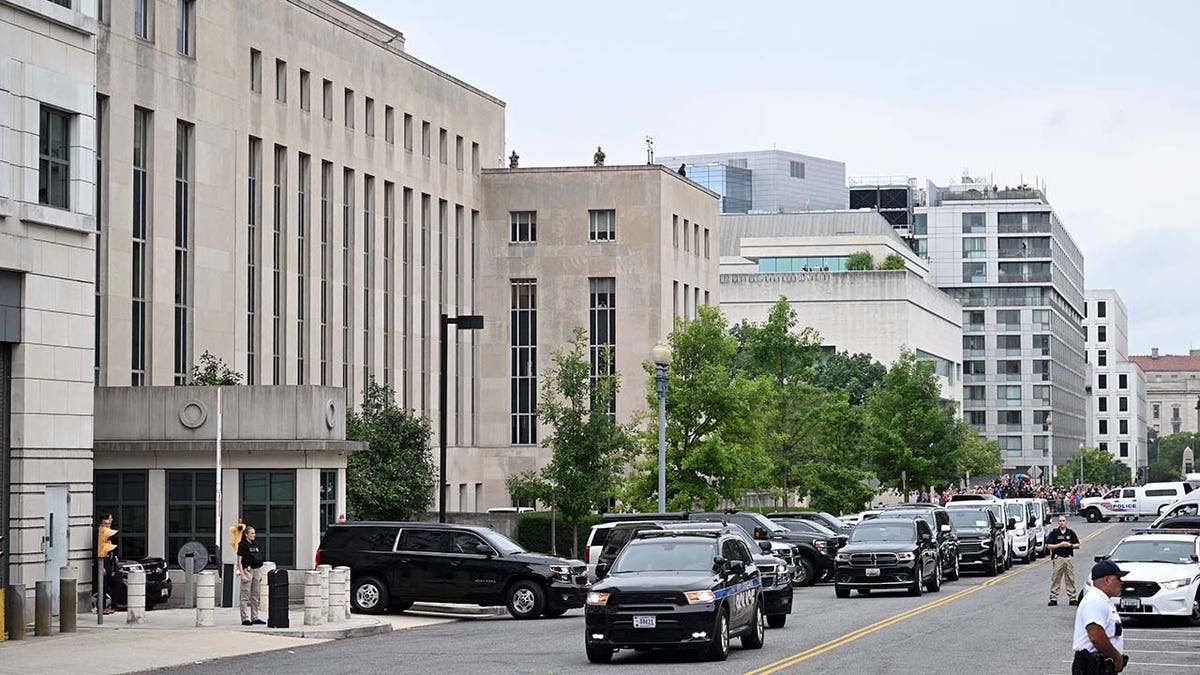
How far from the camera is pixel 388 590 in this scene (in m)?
34.5

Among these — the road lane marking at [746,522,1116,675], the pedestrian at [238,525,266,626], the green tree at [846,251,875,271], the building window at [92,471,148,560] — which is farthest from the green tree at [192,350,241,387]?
the green tree at [846,251,875,271]

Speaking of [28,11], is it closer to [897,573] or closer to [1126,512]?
[897,573]

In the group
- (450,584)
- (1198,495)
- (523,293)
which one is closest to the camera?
(450,584)

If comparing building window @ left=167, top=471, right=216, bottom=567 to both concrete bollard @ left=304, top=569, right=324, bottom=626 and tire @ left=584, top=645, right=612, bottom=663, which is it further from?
tire @ left=584, top=645, right=612, bottom=663

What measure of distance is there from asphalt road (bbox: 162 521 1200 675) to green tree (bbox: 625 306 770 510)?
18137mm

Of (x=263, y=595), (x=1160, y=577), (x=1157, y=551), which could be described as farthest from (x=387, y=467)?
(x=1160, y=577)

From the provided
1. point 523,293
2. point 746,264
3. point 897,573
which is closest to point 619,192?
point 523,293

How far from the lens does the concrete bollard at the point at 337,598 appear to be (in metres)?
31.6

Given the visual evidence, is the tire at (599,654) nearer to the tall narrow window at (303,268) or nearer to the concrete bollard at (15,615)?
the concrete bollard at (15,615)

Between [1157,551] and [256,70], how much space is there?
3756 centimetres

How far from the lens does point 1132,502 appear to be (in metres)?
104

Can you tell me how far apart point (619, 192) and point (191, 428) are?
43.4m

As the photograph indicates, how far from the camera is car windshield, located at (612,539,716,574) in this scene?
82.7ft

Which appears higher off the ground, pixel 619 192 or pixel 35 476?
pixel 619 192
